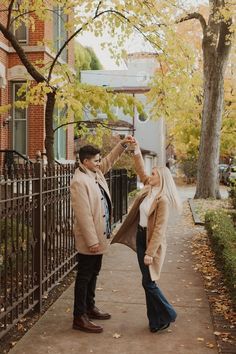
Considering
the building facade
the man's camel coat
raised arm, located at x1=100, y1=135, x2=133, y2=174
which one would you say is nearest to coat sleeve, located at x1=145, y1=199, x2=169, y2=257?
the man's camel coat

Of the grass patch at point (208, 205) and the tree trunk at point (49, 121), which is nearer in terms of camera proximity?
the tree trunk at point (49, 121)

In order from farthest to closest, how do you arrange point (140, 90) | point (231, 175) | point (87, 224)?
point (140, 90) < point (231, 175) < point (87, 224)

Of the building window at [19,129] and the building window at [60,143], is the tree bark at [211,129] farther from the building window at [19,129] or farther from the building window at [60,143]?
the building window at [19,129]

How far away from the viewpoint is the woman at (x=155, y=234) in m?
4.79

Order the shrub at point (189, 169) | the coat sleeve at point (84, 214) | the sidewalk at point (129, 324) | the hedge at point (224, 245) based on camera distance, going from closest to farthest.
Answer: the sidewalk at point (129, 324) < the coat sleeve at point (84, 214) < the hedge at point (224, 245) < the shrub at point (189, 169)

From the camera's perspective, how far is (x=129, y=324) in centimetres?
514

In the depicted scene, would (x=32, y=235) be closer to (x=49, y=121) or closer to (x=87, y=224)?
(x=87, y=224)

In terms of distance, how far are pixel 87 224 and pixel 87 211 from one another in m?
0.13

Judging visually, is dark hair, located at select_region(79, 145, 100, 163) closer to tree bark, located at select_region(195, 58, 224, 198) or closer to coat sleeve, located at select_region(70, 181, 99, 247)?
coat sleeve, located at select_region(70, 181, 99, 247)

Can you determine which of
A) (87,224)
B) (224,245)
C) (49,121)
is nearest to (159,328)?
(87,224)

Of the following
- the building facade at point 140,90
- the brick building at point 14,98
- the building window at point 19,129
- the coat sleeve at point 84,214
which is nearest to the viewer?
the coat sleeve at point 84,214

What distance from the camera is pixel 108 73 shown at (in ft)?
152

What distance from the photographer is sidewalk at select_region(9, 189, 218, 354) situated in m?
4.50

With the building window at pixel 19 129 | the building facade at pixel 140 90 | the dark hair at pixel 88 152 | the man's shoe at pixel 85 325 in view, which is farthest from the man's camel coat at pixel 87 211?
the building facade at pixel 140 90
